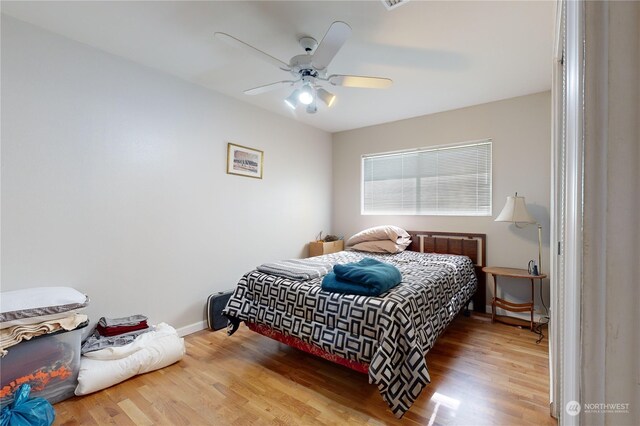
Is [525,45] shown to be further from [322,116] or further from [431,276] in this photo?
[322,116]

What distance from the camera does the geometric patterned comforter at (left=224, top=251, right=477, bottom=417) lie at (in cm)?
170

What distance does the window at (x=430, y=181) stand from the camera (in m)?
3.61

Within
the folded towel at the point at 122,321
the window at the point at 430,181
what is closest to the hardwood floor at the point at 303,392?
the folded towel at the point at 122,321

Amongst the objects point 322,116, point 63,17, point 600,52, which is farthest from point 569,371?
point 322,116

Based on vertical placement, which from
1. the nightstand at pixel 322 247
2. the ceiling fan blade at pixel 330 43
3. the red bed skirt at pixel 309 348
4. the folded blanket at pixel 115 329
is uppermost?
the ceiling fan blade at pixel 330 43

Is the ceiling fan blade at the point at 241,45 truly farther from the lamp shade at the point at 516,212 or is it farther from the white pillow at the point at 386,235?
the lamp shade at the point at 516,212

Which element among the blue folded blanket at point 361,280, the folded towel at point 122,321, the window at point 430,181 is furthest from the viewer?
the window at point 430,181

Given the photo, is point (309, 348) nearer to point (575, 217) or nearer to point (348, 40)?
point (575, 217)

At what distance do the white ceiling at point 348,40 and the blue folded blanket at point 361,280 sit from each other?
1.72 m

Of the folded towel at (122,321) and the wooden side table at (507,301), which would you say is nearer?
the folded towel at (122,321)

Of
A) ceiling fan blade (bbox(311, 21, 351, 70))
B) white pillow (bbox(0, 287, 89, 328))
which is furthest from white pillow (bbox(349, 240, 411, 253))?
white pillow (bbox(0, 287, 89, 328))

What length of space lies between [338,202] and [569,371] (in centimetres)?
435

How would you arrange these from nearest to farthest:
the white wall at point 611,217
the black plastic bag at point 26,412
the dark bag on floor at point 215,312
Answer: the white wall at point 611,217, the black plastic bag at point 26,412, the dark bag on floor at point 215,312

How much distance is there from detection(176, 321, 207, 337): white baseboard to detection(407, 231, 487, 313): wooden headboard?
8.76 feet
